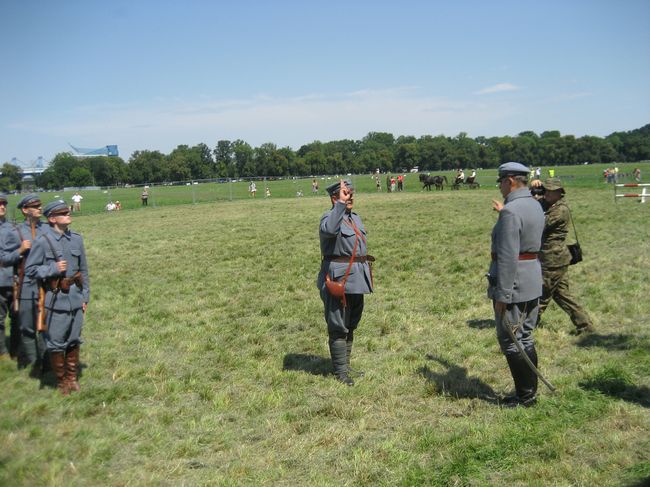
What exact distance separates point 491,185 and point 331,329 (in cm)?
3746

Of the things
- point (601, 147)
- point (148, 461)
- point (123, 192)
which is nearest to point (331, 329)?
point (148, 461)

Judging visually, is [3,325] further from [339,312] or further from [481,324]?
[481,324]

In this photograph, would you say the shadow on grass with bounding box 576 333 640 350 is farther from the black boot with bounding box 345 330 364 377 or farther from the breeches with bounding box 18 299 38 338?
the breeches with bounding box 18 299 38 338

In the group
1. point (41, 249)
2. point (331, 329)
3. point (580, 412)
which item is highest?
point (41, 249)

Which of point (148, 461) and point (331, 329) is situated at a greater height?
point (331, 329)

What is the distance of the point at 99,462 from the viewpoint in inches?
176

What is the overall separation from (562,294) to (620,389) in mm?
2082

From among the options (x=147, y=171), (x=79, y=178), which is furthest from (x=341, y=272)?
(x=147, y=171)

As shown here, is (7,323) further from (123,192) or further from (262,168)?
(262,168)

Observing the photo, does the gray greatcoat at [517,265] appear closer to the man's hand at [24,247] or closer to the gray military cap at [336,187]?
the gray military cap at [336,187]

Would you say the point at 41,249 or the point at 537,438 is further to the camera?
the point at 41,249

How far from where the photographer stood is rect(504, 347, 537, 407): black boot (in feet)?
16.9

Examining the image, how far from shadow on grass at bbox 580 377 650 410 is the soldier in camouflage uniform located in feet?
5.75

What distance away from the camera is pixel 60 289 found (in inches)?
235
